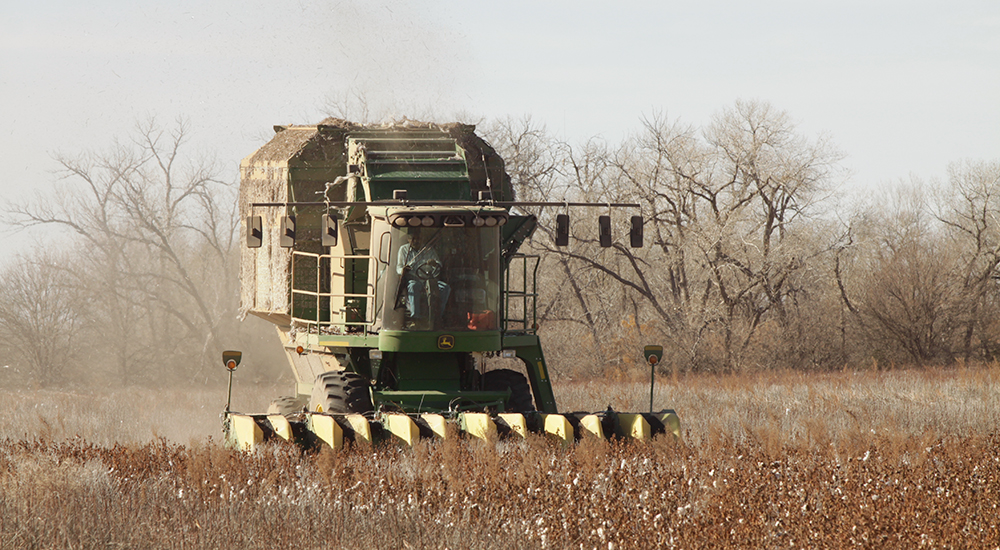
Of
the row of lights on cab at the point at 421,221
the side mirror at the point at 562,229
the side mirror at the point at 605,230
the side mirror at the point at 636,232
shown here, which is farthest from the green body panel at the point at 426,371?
the side mirror at the point at 636,232

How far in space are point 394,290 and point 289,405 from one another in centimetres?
308

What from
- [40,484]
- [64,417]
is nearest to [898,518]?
[40,484]

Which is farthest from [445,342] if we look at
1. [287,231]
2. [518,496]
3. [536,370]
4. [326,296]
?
[518,496]

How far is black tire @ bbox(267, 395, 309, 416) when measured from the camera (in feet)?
39.4

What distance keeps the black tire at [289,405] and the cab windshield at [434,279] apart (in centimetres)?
284

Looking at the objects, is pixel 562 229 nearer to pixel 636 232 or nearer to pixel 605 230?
pixel 605 230

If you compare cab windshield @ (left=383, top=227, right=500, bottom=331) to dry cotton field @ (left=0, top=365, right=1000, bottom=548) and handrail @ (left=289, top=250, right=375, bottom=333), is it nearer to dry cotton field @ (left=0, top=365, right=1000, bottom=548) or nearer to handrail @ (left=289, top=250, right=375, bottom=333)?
handrail @ (left=289, top=250, right=375, bottom=333)

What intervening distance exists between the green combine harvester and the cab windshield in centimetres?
1

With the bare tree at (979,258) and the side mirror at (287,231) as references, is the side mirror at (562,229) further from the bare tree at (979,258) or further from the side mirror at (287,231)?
the bare tree at (979,258)

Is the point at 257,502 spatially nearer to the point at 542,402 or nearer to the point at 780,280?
the point at 542,402

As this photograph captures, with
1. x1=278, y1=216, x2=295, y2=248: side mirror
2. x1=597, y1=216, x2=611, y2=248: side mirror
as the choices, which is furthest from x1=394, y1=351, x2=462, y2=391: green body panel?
x1=597, y1=216, x2=611, y2=248: side mirror

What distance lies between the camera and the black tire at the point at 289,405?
12.0m

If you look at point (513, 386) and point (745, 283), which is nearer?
point (513, 386)

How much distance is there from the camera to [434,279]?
32.5 feet
